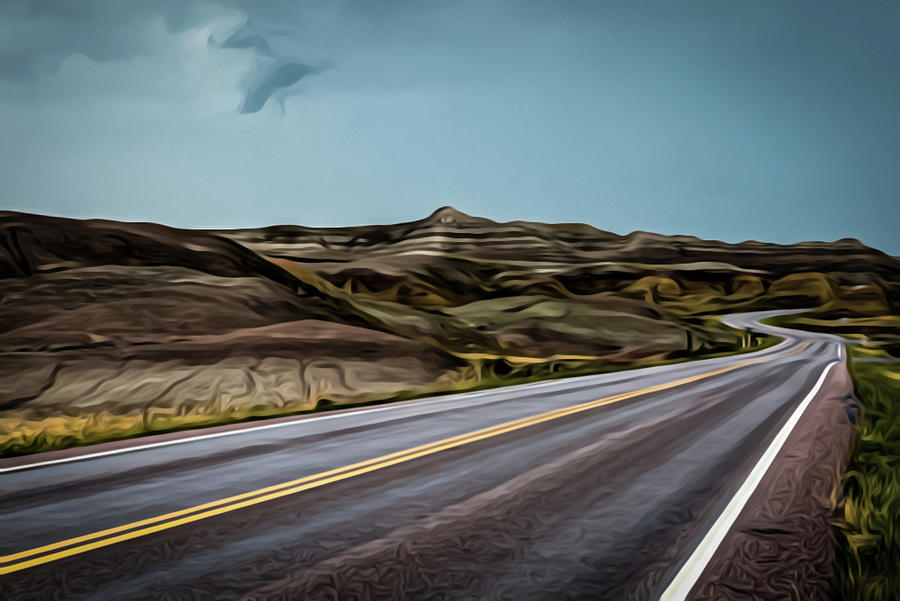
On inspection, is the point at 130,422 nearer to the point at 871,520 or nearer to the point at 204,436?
the point at 204,436

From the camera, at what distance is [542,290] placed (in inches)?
4850

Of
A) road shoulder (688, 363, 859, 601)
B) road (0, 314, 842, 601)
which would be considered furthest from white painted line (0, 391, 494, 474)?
road shoulder (688, 363, 859, 601)

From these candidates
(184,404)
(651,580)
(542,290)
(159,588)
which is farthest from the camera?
(542,290)

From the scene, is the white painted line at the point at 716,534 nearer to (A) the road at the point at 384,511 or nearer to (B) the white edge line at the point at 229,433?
(A) the road at the point at 384,511

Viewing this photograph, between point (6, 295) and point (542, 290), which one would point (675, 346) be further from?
point (542, 290)

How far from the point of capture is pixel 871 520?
6.83 m

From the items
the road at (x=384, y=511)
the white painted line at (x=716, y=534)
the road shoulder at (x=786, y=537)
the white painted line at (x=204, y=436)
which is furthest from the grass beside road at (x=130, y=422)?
the road shoulder at (x=786, y=537)

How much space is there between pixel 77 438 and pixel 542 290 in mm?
113807

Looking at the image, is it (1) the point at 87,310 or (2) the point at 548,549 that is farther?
(1) the point at 87,310

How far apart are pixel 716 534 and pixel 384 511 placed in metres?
2.92

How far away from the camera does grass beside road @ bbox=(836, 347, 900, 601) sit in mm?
5207

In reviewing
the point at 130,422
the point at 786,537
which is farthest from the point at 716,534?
the point at 130,422

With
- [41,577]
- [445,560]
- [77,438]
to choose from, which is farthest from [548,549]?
[77,438]

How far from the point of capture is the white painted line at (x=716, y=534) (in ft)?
16.2
